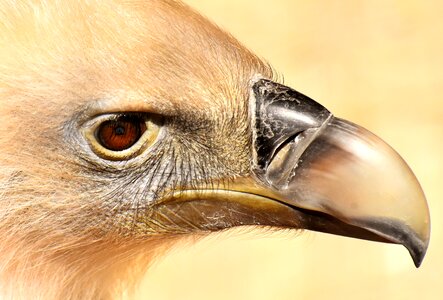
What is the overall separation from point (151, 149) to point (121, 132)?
0.12 metres

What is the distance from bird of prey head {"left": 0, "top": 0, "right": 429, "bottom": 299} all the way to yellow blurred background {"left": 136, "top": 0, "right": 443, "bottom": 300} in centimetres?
239

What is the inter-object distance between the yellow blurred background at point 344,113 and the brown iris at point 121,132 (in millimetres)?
2484

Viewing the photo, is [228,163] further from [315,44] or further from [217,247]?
[315,44]

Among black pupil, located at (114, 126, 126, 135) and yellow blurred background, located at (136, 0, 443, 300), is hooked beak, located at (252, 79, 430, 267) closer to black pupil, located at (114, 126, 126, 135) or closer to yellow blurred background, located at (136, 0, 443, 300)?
black pupil, located at (114, 126, 126, 135)

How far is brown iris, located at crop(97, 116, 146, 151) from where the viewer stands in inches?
107

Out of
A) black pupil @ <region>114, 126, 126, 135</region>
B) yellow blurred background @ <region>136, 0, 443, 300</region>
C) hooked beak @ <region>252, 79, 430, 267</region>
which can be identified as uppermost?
yellow blurred background @ <region>136, 0, 443, 300</region>

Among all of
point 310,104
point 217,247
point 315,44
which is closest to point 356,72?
point 315,44

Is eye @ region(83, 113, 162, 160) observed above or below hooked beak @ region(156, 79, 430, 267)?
above

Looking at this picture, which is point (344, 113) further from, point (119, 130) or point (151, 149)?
point (119, 130)

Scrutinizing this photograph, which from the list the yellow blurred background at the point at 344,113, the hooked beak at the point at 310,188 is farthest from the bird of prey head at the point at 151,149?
the yellow blurred background at the point at 344,113

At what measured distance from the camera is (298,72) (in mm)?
7016

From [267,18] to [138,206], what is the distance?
4765 mm

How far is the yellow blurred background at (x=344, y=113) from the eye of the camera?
5.98 meters

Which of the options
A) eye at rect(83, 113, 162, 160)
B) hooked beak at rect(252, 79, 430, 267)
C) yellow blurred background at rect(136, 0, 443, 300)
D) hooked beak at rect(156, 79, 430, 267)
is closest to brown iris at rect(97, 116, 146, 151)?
eye at rect(83, 113, 162, 160)
